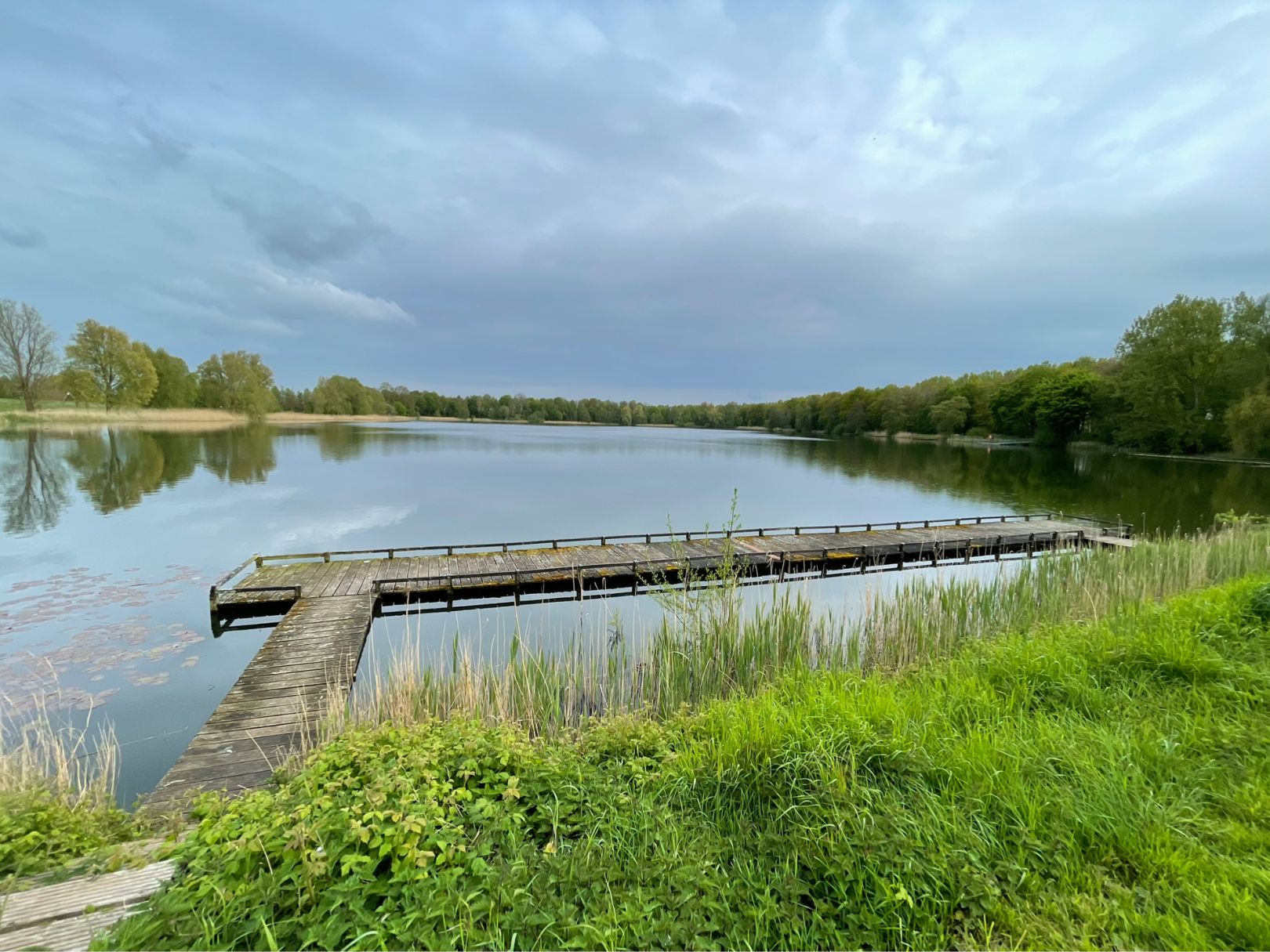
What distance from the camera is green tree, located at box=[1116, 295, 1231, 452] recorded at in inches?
1718

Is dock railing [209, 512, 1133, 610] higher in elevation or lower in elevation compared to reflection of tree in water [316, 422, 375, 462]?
lower

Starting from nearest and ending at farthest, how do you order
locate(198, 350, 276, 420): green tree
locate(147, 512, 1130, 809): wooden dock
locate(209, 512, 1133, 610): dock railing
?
locate(147, 512, 1130, 809): wooden dock, locate(209, 512, 1133, 610): dock railing, locate(198, 350, 276, 420): green tree

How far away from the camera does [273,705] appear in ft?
19.5

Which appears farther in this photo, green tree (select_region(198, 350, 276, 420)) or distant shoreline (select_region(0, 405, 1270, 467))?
green tree (select_region(198, 350, 276, 420))

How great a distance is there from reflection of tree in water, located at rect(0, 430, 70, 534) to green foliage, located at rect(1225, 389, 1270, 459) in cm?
6539

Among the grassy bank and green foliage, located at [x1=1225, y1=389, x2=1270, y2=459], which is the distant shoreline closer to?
green foliage, located at [x1=1225, y1=389, x2=1270, y2=459]

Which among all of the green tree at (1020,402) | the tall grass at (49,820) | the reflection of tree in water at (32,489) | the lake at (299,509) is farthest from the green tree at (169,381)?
the green tree at (1020,402)

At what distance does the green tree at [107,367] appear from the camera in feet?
163

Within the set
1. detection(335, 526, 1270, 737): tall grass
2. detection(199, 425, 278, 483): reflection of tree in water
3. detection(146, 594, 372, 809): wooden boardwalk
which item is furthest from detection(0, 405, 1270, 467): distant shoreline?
detection(146, 594, 372, 809): wooden boardwalk

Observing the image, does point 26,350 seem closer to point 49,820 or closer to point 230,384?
point 230,384

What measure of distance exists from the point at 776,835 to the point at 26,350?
69.5m

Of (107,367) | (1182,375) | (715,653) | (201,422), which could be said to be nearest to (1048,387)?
(1182,375)

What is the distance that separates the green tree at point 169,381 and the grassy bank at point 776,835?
7678 cm

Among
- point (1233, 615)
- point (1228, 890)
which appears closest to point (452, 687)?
point (1228, 890)
